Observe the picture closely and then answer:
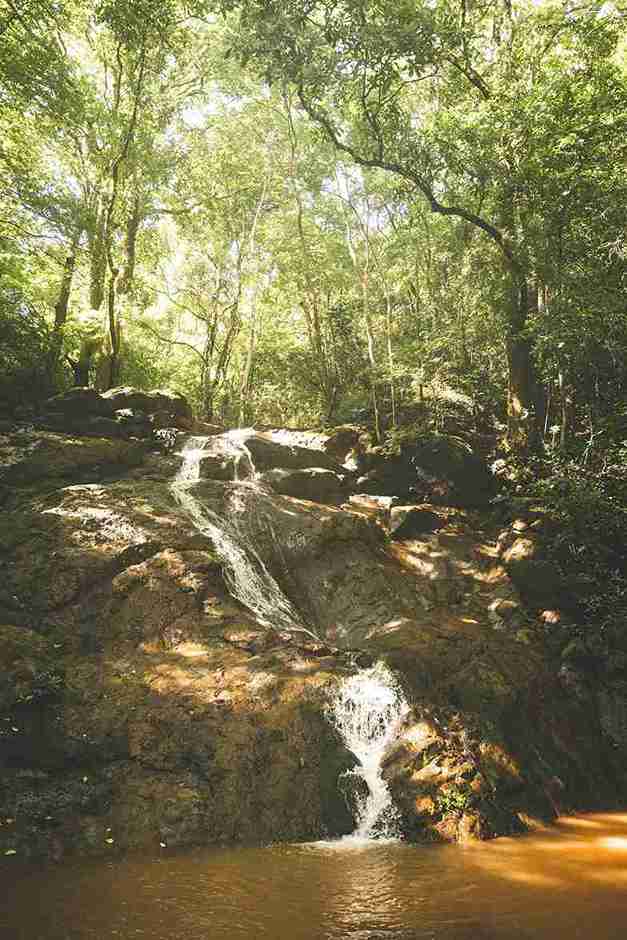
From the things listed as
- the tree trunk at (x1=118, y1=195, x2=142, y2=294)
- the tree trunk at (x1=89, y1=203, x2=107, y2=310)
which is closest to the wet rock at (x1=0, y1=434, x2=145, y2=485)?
the tree trunk at (x1=89, y1=203, x2=107, y2=310)

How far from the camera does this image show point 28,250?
46.3 ft

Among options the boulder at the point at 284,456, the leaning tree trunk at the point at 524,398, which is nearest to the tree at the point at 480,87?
the leaning tree trunk at the point at 524,398

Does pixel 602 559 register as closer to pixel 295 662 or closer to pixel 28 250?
pixel 295 662

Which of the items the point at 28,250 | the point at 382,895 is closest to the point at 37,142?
the point at 28,250

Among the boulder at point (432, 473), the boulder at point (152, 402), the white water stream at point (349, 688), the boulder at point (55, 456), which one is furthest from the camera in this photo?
the boulder at point (152, 402)

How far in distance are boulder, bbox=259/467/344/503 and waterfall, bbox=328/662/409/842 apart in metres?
6.79

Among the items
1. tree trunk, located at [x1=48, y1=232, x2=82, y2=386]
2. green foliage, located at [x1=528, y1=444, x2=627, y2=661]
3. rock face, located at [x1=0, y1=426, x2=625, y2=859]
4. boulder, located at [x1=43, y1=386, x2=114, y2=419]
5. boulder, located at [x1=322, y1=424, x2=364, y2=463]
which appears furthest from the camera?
boulder, located at [x1=322, y1=424, x2=364, y2=463]

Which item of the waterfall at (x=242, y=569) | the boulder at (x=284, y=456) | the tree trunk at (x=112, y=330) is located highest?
the tree trunk at (x=112, y=330)

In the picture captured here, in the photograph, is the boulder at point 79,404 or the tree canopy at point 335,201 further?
the boulder at point 79,404

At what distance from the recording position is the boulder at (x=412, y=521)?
13891 millimetres

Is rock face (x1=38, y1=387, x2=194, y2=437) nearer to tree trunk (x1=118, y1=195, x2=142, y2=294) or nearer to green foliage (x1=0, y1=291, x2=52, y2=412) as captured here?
green foliage (x1=0, y1=291, x2=52, y2=412)

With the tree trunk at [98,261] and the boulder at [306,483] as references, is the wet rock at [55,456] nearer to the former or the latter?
the boulder at [306,483]

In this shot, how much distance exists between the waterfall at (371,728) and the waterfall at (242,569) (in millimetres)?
1718

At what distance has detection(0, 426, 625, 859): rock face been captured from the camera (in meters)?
6.04
